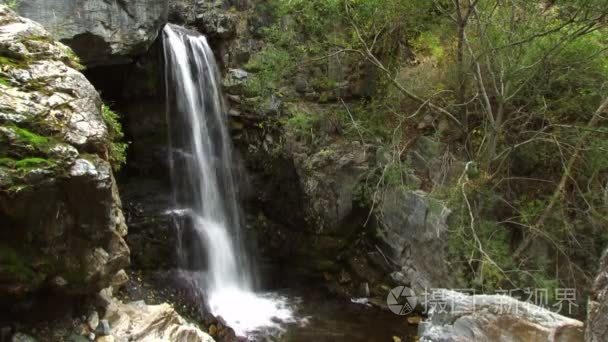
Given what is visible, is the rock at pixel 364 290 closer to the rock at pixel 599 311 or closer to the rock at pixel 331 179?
the rock at pixel 331 179

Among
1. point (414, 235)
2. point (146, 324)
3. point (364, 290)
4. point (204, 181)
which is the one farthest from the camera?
point (204, 181)

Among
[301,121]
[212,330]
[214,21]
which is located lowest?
[212,330]

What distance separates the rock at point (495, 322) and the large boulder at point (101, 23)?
236 inches

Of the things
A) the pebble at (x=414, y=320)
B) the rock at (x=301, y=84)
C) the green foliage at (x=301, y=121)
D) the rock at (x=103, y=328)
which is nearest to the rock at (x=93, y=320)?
the rock at (x=103, y=328)

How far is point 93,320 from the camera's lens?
439cm

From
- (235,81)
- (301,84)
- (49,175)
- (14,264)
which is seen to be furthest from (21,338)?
(301,84)

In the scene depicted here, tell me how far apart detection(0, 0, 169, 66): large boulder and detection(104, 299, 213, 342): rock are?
13.2ft

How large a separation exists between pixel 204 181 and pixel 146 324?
4.54 metres

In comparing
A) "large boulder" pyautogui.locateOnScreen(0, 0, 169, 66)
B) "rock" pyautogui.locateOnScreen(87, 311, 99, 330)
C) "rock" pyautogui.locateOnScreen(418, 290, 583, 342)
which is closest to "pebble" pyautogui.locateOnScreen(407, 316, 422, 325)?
"rock" pyautogui.locateOnScreen(418, 290, 583, 342)

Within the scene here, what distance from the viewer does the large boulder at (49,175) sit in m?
3.70

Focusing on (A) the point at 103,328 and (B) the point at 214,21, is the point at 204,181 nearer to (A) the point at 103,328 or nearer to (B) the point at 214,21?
(B) the point at 214,21

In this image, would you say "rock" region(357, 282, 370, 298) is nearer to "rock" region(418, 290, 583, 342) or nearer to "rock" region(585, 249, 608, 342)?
"rock" region(418, 290, 583, 342)

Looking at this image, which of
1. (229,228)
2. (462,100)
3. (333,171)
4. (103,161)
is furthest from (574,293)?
(103,161)

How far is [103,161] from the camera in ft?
14.1
